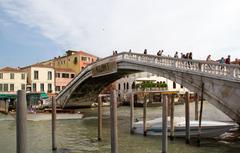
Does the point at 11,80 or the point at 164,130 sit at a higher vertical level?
the point at 11,80

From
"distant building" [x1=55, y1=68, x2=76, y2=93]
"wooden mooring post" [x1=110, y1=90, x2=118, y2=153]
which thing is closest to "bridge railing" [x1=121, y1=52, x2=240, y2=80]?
"wooden mooring post" [x1=110, y1=90, x2=118, y2=153]

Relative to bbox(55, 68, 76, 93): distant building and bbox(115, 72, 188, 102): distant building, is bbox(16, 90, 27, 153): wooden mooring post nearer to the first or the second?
bbox(55, 68, 76, 93): distant building

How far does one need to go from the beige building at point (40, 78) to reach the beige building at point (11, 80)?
2.63ft

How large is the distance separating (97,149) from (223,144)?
393cm

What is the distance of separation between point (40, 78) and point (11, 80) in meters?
3.12

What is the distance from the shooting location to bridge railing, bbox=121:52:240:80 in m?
11.9

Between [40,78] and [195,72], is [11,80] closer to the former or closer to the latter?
[40,78]

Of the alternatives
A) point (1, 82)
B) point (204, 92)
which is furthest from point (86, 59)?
point (204, 92)

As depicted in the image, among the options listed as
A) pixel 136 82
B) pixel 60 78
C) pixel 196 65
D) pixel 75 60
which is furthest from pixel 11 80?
pixel 196 65

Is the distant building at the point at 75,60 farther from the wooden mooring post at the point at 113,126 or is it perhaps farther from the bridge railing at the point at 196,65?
the wooden mooring post at the point at 113,126

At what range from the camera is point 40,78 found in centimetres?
3775

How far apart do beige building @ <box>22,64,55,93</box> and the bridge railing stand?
64.9 ft

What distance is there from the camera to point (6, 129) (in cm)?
1738

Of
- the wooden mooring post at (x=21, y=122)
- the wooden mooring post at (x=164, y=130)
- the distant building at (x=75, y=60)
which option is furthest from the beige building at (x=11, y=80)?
the wooden mooring post at (x=21, y=122)
